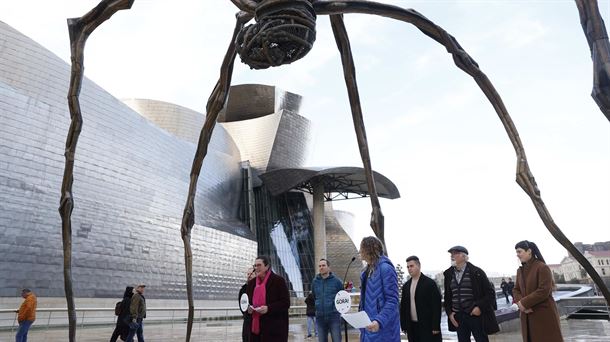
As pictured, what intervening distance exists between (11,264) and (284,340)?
638 inches

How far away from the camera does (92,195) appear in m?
20.2

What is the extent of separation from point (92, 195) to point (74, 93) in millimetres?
18571

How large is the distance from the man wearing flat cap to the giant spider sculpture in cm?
149

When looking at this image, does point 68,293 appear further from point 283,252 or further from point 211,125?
point 283,252

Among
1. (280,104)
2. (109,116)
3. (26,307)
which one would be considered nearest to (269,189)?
(280,104)

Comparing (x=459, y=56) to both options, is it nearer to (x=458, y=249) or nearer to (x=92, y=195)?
(x=458, y=249)

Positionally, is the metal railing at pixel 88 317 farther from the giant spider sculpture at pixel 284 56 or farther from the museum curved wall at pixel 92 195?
the giant spider sculpture at pixel 284 56

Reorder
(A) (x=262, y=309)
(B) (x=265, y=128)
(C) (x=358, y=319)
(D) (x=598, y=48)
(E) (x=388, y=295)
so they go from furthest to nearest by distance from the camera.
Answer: (B) (x=265, y=128), (A) (x=262, y=309), (E) (x=388, y=295), (C) (x=358, y=319), (D) (x=598, y=48)

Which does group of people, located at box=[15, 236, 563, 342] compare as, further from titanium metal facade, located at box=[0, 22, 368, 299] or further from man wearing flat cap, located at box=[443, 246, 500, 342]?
titanium metal facade, located at box=[0, 22, 368, 299]

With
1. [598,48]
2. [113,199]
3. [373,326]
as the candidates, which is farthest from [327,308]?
[113,199]

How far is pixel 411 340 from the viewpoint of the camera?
4.31m

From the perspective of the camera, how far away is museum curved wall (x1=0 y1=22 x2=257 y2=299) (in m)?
16.8

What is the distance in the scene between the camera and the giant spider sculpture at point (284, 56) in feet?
10.6

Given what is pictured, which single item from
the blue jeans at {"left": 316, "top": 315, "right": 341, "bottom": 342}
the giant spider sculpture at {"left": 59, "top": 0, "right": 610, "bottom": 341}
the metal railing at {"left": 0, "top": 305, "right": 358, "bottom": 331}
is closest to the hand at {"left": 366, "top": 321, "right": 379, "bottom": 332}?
the giant spider sculpture at {"left": 59, "top": 0, "right": 610, "bottom": 341}
